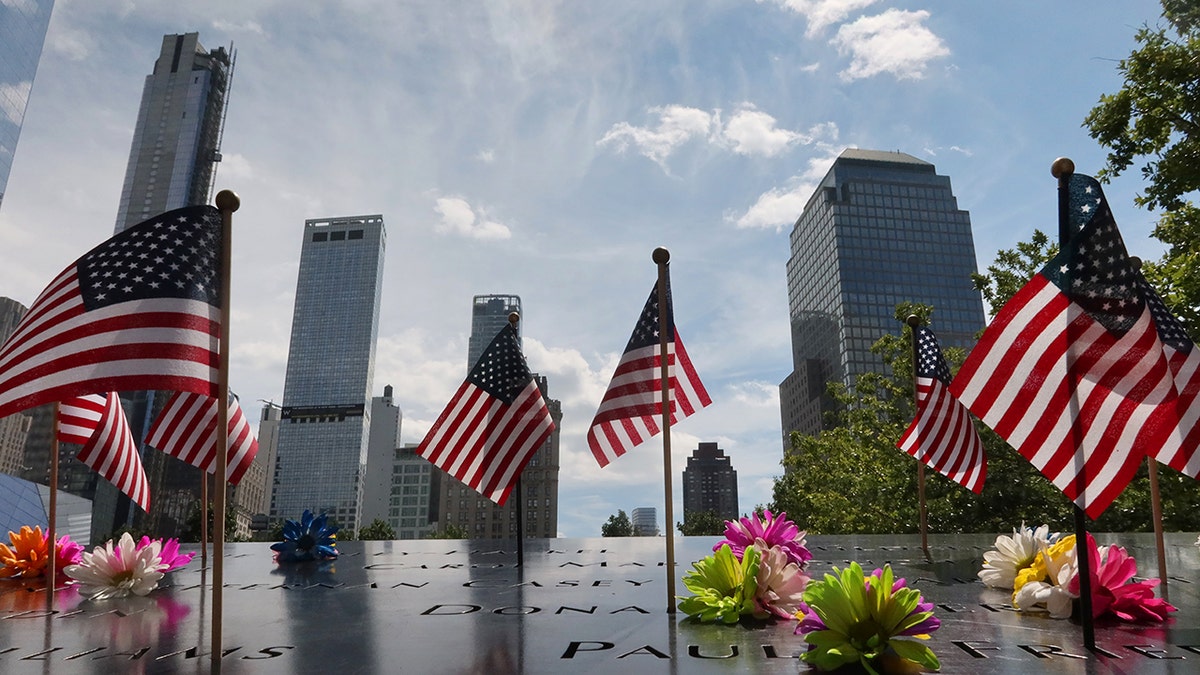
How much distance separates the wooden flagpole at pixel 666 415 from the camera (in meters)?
7.01

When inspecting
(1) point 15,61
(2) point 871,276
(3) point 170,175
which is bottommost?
(2) point 871,276

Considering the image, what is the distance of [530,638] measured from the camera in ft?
19.5

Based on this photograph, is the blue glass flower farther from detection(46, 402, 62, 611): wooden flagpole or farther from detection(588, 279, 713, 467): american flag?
detection(588, 279, 713, 467): american flag

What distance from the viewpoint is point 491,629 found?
20.7 feet

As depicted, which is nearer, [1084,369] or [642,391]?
[1084,369]

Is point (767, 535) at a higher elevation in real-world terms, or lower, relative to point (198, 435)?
lower

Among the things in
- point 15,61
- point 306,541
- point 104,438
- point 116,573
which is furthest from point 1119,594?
point 15,61

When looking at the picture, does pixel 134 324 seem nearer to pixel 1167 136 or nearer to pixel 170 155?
pixel 1167 136

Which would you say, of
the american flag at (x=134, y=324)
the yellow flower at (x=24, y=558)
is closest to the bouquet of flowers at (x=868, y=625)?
the american flag at (x=134, y=324)

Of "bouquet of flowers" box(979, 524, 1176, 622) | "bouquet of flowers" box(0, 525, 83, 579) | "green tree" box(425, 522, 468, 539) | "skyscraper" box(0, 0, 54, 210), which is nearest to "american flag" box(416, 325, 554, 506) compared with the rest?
"bouquet of flowers" box(0, 525, 83, 579)

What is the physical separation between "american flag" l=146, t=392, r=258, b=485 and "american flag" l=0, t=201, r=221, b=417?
403 centimetres

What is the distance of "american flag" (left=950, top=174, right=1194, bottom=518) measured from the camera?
225 inches

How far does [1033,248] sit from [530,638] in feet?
97.5

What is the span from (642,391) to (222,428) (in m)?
4.41
